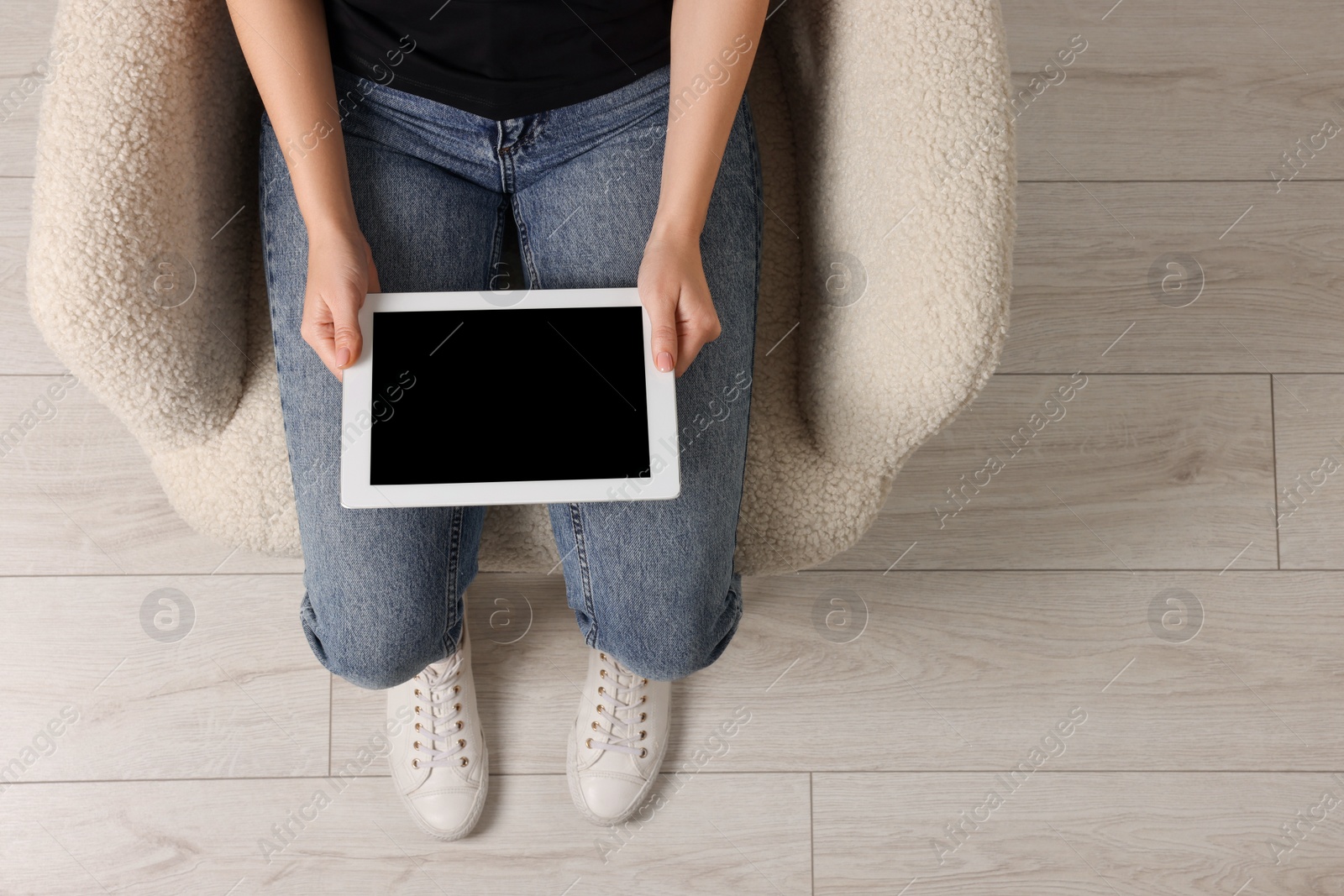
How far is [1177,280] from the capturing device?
3.43ft

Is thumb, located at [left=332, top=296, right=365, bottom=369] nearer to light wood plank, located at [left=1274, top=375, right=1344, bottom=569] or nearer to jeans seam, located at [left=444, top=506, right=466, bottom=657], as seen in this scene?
jeans seam, located at [left=444, top=506, right=466, bottom=657]

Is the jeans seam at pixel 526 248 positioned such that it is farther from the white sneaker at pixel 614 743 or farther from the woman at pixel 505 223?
the white sneaker at pixel 614 743

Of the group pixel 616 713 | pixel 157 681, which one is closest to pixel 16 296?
pixel 157 681

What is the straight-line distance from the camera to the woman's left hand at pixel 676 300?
2.06 feet

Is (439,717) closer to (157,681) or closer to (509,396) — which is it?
(157,681)

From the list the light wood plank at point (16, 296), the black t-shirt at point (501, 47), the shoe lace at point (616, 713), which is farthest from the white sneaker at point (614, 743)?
the light wood plank at point (16, 296)

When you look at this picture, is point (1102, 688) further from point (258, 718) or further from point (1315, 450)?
point (258, 718)

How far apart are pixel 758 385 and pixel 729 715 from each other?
0.42 metres

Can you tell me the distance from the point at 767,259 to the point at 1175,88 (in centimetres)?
67

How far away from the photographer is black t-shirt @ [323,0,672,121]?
655 mm

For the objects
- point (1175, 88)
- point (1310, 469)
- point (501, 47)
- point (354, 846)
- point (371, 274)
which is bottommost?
point (354, 846)

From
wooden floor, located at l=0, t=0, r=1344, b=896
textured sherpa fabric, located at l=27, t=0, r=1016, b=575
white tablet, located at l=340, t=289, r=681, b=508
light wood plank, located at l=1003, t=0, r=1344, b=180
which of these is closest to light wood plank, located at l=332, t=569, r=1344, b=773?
wooden floor, located at l=0, t=0, r=1344, b=896

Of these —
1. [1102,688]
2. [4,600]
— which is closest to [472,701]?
[4,600]

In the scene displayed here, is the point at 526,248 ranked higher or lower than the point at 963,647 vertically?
higher
